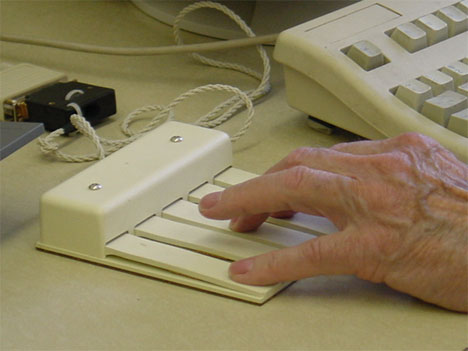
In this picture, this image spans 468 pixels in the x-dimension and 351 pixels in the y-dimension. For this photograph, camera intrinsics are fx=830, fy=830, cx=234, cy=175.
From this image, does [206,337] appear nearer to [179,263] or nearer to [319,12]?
[179,263]

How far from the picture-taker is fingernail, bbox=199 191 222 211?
648 mm

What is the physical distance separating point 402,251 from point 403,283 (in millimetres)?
23

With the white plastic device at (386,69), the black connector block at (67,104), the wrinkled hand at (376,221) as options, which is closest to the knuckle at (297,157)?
the wrinkled hand at (376,221)

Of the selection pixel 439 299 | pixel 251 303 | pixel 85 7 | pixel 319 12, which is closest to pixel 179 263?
pixel 251 303

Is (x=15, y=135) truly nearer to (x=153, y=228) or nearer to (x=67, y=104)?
(x=153, y=228)

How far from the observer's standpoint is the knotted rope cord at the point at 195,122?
31.7 inches

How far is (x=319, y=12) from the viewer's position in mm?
1034

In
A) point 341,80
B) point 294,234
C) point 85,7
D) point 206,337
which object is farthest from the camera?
point 85,7

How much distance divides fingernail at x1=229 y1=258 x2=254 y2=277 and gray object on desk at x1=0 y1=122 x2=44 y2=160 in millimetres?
176

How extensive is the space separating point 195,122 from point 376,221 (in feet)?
1.06

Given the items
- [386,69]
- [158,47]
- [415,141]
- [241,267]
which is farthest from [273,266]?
Answer: [158,47]

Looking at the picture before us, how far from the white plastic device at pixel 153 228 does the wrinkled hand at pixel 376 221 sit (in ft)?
0.09

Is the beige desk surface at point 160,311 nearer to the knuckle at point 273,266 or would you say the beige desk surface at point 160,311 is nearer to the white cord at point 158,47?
the knuckle at point 273,266

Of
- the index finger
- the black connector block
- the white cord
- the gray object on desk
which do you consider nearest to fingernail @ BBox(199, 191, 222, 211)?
the index finger
